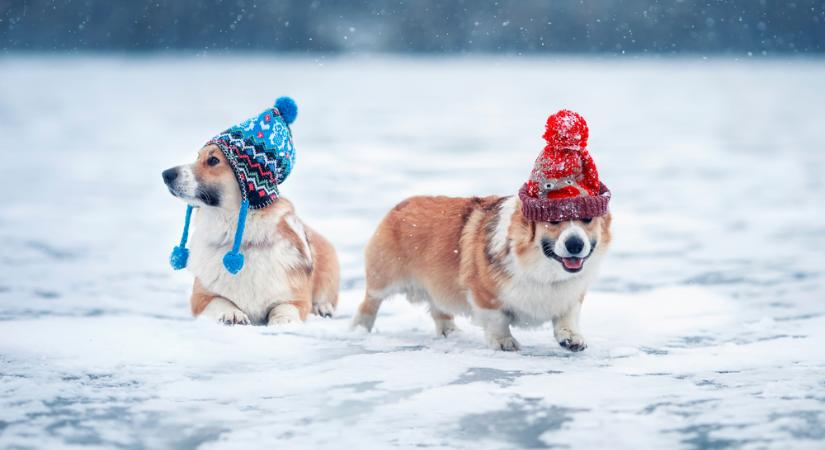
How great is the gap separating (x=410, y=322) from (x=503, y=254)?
1097 mm

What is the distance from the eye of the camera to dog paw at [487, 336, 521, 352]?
427 centimetres

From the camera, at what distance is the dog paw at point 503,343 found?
14.0 ft

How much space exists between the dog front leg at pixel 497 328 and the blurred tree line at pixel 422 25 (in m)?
47.9

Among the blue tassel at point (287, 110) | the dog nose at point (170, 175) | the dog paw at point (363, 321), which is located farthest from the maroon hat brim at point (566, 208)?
the dog nose at point (170, 175)

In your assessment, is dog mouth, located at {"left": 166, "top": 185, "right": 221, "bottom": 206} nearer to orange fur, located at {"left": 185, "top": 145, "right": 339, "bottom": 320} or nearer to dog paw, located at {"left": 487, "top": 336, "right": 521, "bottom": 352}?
orange fur, located at {"left": 185, "top": 145, "right": 339, "bottom": 320}

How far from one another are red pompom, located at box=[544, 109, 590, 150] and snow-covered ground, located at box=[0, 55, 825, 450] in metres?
0.86

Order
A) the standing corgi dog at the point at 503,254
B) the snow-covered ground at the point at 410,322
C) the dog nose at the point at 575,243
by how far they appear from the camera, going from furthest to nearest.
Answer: the standing corgi dog at the point at 503,254
the dog nose at the point at 575,243
the snow-covered ground at the point at 410,322

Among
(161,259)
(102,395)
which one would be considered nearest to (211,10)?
(161,259)

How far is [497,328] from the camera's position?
427 cm

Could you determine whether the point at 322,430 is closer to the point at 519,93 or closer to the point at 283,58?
the point at 519,93

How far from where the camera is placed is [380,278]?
4.75 m

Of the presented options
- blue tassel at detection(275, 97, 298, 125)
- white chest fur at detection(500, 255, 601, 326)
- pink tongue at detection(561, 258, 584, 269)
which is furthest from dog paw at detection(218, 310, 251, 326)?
pink tongue at detection(561, 258, 584, 269)

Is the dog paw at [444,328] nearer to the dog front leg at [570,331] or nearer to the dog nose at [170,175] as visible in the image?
the dog front leg at [570,331]

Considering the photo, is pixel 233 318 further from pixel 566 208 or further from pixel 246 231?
pixel 566 208
